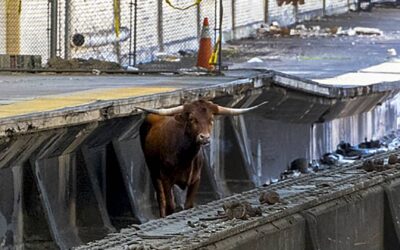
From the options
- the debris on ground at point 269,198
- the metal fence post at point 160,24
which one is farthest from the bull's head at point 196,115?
the metal fence post at point 160,24

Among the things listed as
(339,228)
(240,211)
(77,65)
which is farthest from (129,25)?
(240,211)

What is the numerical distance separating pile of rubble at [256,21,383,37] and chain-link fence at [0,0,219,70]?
7.41 metres

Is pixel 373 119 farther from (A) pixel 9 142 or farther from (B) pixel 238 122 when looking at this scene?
(A) pixel 9 142

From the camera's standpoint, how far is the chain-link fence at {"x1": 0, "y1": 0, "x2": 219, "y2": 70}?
76.6 ft

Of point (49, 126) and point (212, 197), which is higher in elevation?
point (49, 126)

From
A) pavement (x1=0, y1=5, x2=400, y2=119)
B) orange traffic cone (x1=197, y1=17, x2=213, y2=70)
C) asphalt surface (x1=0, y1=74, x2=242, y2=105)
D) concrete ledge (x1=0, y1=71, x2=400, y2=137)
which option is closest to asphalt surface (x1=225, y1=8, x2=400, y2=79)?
pavement (x1=0, y1=5, x2=400, y2=119)

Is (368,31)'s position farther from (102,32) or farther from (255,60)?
(102,32)

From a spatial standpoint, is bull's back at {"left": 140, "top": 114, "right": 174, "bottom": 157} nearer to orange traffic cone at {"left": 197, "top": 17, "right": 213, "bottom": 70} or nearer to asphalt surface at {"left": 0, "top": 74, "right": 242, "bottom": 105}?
asphalt surface at {"left": 0, "top": 74, "right": 242, "bottom": 105}

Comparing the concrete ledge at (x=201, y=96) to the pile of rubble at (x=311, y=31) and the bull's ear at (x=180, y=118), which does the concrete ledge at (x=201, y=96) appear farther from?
the pile of rubble at (x=311, y=31)

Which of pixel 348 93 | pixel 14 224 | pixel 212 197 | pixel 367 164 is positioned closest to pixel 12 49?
pixel 348 93

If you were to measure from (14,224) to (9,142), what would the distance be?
3.80 feet

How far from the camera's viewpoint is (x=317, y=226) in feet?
30.9

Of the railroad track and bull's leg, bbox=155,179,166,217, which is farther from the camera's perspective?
bull's leg, bbox=155,179,166,217

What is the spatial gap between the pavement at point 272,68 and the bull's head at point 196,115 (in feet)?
1.89
